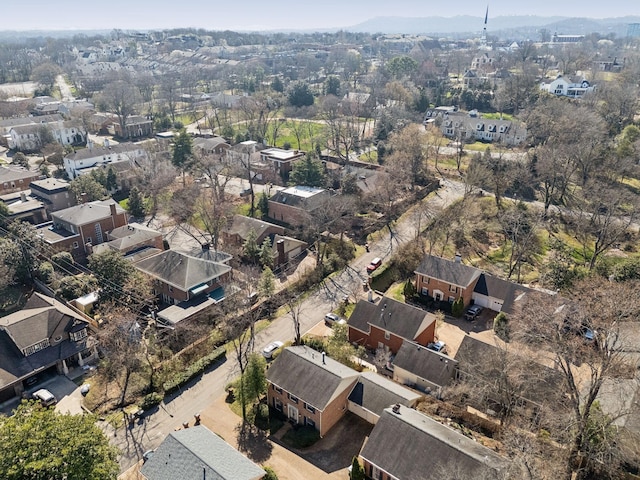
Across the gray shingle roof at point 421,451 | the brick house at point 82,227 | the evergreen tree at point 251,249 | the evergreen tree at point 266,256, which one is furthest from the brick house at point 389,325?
the brick house at point 82,227

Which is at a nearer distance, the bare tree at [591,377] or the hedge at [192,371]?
the bare tree at [591,377]

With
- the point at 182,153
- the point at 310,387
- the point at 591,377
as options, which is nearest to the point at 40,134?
the point at 182,153

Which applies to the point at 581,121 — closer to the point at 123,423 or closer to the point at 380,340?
the point at 380,340

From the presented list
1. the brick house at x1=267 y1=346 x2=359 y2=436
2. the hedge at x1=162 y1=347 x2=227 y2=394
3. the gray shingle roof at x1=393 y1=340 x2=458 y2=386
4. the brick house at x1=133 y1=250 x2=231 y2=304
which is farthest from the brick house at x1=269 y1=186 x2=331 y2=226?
the brick house at x1=267 y1=346 x2=359 y2=436

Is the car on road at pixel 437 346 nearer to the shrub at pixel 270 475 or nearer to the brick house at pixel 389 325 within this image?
the brick house at pixel 389 325

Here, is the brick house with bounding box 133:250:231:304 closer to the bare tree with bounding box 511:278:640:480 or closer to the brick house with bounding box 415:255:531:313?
the brick house with bounding box 415:255:531:313

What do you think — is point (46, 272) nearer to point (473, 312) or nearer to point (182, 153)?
point (182, 153)

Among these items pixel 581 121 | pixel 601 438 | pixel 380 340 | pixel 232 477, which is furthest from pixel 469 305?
pixel 581 121
